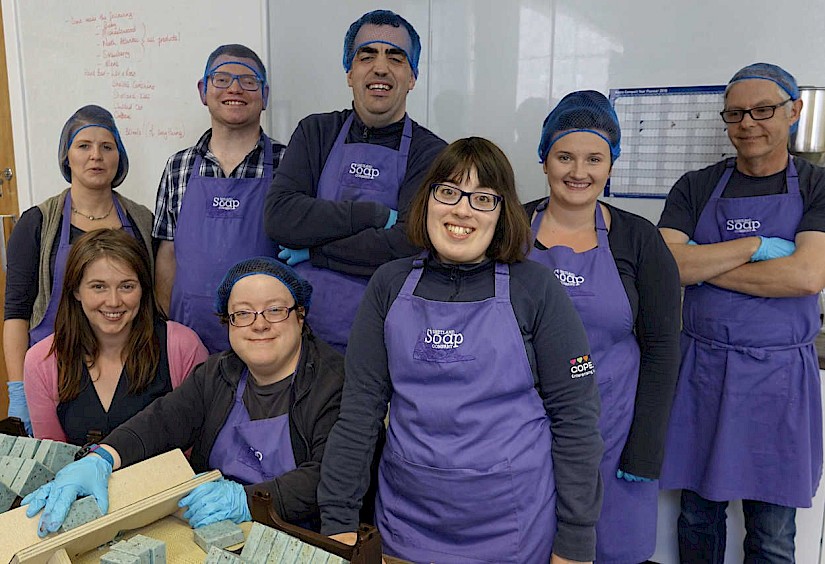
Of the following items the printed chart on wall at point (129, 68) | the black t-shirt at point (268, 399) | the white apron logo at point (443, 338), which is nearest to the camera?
the white apron logo at point (443, 338)

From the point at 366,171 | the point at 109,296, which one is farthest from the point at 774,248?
the point at 109,296

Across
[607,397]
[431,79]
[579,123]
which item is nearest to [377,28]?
[579,123]

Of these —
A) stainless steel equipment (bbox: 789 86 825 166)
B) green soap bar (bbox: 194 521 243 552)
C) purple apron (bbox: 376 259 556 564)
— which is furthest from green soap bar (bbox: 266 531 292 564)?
stainless steel equipment (bbox: 789 86 825 166)

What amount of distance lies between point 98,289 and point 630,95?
5.48ft

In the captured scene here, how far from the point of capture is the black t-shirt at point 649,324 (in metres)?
1.58

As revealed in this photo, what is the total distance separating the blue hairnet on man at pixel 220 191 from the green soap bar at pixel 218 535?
0.89 m

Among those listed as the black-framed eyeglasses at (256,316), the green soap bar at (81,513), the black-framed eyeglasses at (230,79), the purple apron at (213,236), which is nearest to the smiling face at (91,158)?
the purple apron at (213,236)

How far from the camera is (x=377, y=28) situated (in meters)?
1.82

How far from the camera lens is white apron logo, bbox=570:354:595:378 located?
4.25 feet

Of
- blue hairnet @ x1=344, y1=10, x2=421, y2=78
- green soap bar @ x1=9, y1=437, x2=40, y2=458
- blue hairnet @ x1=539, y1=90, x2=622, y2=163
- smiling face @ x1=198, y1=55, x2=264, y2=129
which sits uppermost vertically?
blue hairnet @ x1=344, y1=10, x2=421, y2=78

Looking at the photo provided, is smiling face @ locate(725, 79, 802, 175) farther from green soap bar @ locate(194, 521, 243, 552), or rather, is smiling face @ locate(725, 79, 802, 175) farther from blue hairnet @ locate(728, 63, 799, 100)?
green soap bar @ locate(194, 521, 243, 552)

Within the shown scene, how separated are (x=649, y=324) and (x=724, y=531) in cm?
79

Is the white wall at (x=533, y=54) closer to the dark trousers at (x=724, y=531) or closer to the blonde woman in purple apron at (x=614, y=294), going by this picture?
the dark trousers at (x=724, y=531)

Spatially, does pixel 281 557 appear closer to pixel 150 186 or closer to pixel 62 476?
pixel 62 476
